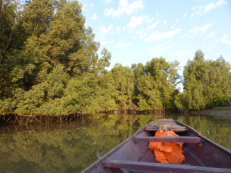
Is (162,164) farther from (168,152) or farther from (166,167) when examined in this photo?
(168,152)

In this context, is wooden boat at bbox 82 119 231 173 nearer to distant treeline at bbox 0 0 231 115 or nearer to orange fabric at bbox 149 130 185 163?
orange fabric at bbox 149 130 185 163

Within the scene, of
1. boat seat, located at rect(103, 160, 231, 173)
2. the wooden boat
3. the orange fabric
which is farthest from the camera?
the orange fabric

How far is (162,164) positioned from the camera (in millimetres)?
1868

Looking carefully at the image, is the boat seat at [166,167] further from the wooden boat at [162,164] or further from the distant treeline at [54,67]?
the distant treeline at [54,67]

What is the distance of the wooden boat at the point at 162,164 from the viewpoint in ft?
5.89

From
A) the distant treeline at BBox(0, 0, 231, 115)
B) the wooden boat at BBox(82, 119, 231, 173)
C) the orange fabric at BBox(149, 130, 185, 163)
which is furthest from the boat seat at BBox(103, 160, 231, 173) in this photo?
the distant treeline at BBox(0, 0, 231, 115)

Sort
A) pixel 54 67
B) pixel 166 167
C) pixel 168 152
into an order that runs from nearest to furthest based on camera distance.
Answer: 1. pixel 166 167
2. pixel 168 152
3. pixel 54 67

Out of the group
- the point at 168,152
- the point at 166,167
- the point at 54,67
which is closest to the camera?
the point at 166,167

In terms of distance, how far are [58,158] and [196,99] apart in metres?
26.6

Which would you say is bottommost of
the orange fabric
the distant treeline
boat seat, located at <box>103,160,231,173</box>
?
the orange fabric

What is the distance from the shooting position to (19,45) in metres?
12.8

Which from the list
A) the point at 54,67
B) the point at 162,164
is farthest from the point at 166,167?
the point at 54,67

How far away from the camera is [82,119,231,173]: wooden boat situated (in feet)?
5.89

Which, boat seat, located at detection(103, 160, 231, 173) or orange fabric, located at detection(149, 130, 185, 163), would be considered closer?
boat seat, located at detection(103, 160, 231, 173)
